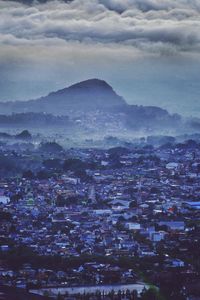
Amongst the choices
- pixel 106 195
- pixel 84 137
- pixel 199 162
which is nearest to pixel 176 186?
pixel 106 195

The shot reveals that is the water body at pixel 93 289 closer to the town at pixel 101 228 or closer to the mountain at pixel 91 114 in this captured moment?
the town at pixel 101 228

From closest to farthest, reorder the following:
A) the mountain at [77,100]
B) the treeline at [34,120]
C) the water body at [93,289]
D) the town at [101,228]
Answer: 1. the water body at [93,289]
2. the town at [101,228]
3. the treeline at [34,120]
4. the mountain at [77,100]

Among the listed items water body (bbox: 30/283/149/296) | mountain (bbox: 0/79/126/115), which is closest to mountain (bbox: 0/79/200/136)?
mountain (bbox: 0/79/126/115)

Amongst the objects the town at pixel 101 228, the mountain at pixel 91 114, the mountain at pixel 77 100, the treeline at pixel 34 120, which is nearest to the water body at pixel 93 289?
the town at pixel 101 228

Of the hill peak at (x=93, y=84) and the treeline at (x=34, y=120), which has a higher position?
the hill peak at (x=93, y=84)

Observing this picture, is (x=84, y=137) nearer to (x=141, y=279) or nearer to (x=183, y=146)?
(x=183, y=146)

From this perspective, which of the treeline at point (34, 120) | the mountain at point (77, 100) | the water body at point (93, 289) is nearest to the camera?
the water body at point (93, 289)

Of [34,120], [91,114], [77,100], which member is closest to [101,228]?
[34,120]
